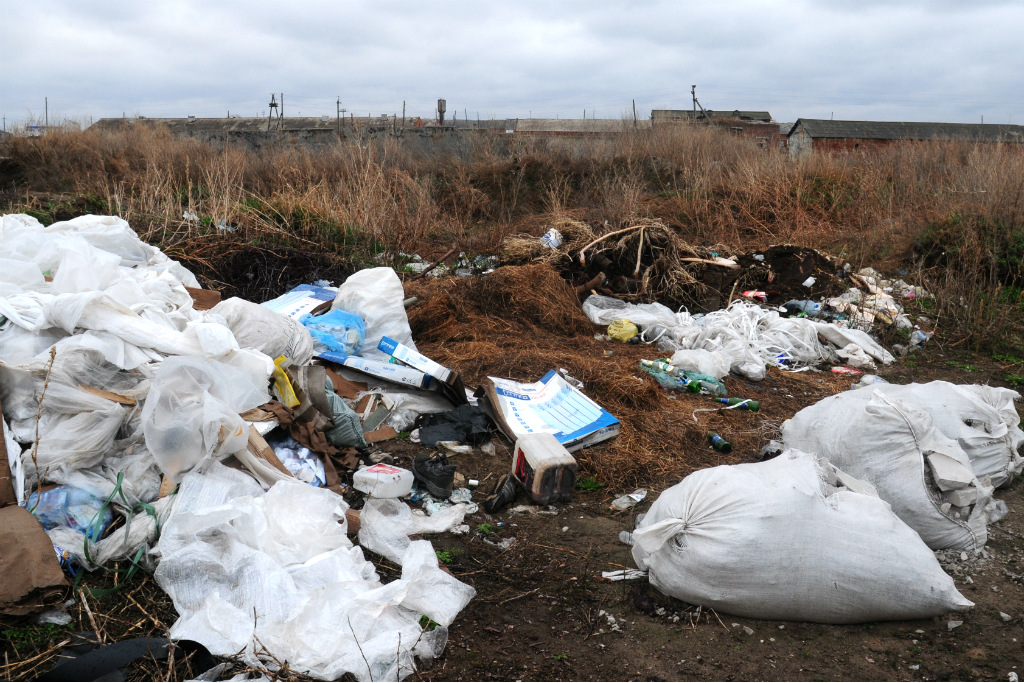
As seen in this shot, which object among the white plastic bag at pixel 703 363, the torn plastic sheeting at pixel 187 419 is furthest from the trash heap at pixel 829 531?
the white plastic bag at pixel 703 363

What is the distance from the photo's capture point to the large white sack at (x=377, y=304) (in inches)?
177

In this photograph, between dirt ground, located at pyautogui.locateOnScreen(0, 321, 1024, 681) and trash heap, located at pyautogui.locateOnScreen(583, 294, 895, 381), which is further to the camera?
trash heap, located at pyautogui.locateOnScreen(583, 294, 895, 381)

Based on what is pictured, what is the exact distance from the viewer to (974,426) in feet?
10.3

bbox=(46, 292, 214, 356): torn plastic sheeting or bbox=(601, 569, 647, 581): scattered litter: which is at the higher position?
bbox=(46, 292, 214, 356): torn plastic sheeting

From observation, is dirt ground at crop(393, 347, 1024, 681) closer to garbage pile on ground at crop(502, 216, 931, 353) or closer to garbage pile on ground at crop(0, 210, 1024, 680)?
garbage pile on ground at crop(0, 210, 1024, 680)

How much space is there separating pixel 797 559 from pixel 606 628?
2.19 ft

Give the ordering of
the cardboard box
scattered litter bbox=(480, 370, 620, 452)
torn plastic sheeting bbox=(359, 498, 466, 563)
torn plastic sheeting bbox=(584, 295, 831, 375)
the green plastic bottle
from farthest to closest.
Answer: torn plastic sheeting bbox=(584, 295, 831, 375) → the cardboard box → the green plastic bottle → scattered litter bbox=(480, 370, 620, 452) → torn plastic sheeting bbox=(359, 498, 466, 563)

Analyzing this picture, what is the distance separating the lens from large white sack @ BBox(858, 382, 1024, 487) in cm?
306

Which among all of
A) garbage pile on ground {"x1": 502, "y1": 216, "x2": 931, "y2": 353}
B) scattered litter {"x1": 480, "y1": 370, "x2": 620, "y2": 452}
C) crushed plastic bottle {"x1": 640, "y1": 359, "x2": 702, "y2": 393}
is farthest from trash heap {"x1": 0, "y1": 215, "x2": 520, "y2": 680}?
garbage pile on ground {"x1": 502, "y1": 216, "x2": 931, "y2": 353}

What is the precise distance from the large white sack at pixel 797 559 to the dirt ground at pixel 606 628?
0.25ft

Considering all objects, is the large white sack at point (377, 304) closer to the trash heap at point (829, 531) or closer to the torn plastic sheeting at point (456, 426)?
the torn plastic sheeting at point (456, 426)

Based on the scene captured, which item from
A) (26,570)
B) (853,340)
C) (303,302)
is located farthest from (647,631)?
(853,340)

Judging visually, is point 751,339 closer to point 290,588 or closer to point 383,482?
point 383,482

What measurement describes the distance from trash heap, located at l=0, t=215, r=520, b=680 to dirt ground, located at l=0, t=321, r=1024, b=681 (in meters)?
0.10
